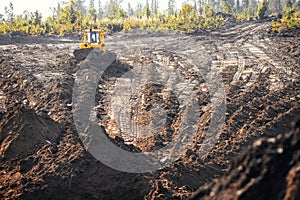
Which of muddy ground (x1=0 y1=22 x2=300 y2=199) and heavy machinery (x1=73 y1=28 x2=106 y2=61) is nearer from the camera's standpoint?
muddy ground (x1=0 y1=22 x2=300 y2=199)

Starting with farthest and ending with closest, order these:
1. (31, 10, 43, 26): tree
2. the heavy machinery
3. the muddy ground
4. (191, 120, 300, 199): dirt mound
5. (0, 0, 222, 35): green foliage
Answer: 1. (31, 10, 43, 26): tree
2. (0, 0, 222, 35): green foliage
3. the heavy machinery
4. the muddy ground
5. (191, 120, 300, 199): dirt mound

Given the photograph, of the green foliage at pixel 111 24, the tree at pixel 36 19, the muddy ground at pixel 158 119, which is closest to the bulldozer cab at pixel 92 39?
the muddy ground at pixel 158 119

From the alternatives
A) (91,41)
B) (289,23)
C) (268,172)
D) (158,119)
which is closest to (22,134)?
(158,119)

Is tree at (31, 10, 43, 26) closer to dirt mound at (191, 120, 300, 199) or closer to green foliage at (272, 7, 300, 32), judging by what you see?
green foliage at (272, 7, 300, 32)

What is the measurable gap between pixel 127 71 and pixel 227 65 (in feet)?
13.8

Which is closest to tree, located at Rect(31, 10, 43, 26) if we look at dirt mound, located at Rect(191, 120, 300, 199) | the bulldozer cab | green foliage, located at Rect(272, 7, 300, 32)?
the bulldozer cab

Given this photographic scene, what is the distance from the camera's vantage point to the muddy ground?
4.35 metres

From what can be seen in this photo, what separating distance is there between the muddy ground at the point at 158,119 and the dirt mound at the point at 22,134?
0.08ft

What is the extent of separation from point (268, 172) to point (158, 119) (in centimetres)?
770

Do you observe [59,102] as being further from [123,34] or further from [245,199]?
[123,34]

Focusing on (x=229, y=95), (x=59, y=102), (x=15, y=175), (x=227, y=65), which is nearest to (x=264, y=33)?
(x=227, y=65)

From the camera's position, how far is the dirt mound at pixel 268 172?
11.7ft

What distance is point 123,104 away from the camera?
1270 centimetres

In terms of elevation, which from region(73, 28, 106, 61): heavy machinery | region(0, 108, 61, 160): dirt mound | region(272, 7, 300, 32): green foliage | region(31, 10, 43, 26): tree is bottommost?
region(0, 108, 61, 160): dirt mound
